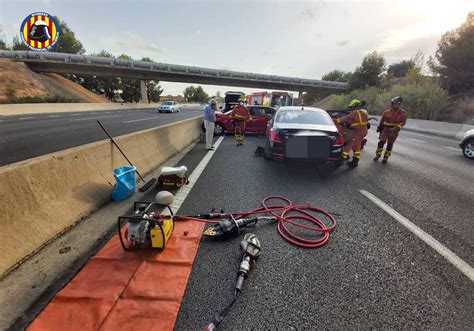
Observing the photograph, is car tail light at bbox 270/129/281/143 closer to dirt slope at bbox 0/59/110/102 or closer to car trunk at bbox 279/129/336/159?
car trunk at bbox 279/129/336/159

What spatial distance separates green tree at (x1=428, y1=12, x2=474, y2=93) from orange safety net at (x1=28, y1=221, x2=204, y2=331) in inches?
1325

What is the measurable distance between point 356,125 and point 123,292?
631cm

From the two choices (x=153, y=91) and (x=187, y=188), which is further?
(x=153, y=91)

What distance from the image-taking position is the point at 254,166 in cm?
626

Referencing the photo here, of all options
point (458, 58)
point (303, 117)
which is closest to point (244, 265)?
point (303, 117)

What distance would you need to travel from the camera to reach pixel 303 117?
6.06 metres

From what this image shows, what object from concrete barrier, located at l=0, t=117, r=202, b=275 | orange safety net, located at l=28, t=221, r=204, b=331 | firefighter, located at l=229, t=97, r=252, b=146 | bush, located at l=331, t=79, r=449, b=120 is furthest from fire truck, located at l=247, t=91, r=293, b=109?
orange safety net, located at l=28, t=221, r=204, b=331

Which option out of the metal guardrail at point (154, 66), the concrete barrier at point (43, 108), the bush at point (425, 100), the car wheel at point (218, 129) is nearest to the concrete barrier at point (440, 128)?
the bush at point (425, 100)

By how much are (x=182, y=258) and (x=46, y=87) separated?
47.0 metres

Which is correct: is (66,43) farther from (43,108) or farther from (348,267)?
(348,267)

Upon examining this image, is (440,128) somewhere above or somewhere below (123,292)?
below

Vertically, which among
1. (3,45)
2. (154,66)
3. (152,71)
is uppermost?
(3,45)

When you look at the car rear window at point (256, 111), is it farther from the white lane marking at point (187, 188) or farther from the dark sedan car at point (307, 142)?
the dark sedan car at point (307, 142)

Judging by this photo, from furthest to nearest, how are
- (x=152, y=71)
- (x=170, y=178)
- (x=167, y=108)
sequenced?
(x=152, y=71) < (x=167, y=108) < (x=170, y=178)
